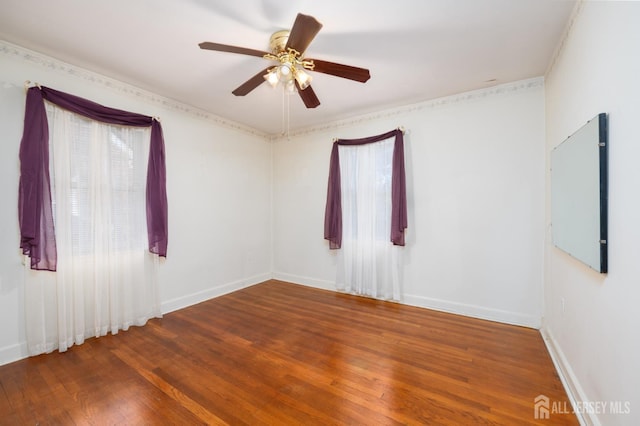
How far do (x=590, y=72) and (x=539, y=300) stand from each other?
226cm

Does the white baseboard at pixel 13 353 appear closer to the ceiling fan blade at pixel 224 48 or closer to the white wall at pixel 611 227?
the ceiling fan blade at pixel 224 48

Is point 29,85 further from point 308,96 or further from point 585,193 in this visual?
point 585,193

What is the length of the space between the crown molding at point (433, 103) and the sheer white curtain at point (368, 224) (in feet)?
1.28

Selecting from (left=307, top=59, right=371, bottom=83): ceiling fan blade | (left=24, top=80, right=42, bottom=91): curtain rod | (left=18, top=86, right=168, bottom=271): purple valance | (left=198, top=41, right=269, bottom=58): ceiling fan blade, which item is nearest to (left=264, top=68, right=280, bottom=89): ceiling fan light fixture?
(left=198, top=41, right=269, bottom=58): ceiling fan blade

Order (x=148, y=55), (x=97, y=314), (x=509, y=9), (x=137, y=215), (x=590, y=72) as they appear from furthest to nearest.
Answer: (x=137, y=215) < (x=97, y=314) < (x=148, y=55) < (x=509, y=9) < (x=590, y=72)

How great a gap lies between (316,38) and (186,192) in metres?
2.51

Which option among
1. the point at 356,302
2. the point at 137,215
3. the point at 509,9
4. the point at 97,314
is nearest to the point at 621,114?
the point at 509,9

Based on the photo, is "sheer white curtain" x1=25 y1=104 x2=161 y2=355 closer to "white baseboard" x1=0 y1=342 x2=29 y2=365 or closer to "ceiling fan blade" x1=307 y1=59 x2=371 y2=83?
"white baseboard" x1=0 y1=342 x2=29 y2=365

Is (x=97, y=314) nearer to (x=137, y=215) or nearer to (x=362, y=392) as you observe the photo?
(x=137, y=215)

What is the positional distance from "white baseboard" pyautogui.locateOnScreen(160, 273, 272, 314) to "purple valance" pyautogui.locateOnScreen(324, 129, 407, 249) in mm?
1490

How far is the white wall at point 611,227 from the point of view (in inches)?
44.8

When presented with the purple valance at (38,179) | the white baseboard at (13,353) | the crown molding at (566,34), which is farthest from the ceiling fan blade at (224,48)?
the white baseboard at (13,353)

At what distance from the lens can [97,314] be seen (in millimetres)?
2645

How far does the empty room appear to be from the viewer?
5.35 feet
